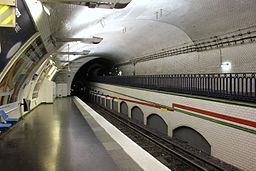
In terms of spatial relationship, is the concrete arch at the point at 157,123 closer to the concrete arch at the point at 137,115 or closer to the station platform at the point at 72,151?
the concrete arch at the point at 137,115

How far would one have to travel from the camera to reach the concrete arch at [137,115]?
468 inches

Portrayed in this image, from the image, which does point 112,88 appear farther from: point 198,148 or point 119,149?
point 119,149

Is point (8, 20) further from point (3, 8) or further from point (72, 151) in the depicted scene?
point (72, 151)

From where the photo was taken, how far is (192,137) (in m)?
7.33

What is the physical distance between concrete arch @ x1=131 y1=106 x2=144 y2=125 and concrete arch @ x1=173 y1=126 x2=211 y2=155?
3.58 m

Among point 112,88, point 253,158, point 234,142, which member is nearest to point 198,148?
point 234,142

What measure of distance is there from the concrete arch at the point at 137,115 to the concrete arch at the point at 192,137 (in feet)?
11.7

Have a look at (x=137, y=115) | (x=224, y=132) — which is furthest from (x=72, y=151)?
(x=137, y=115)

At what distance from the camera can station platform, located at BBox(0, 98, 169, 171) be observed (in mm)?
3275

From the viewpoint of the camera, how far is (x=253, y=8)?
20.6ft

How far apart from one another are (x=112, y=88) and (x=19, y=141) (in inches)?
495

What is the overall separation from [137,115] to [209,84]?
20.0 ft

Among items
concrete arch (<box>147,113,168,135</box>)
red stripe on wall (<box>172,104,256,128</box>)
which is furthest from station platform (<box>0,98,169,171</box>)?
concrete arch (<box>147,113,168,135</box>)

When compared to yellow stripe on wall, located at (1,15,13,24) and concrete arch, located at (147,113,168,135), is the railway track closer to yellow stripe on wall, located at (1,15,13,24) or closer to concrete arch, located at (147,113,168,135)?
concrete arch, located at (147,113,168,135)
